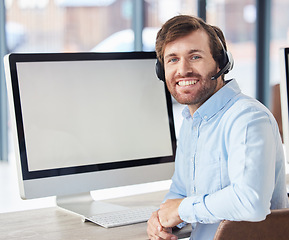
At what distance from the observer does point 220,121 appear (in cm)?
136

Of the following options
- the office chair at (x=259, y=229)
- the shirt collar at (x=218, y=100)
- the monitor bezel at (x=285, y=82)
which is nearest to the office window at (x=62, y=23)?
the monitor bezel at (x=285, y=82)

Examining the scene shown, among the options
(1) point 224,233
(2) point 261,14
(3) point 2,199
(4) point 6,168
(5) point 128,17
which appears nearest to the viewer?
(1) point 224,233

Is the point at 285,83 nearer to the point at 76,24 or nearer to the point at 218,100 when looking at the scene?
the point at 218,100

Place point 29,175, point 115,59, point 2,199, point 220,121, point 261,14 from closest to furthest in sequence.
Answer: point 220,121
point 29,175
point 115,59
point 2,199
point 261,14

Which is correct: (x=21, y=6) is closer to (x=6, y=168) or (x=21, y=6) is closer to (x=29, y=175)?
(x=6, y=168)

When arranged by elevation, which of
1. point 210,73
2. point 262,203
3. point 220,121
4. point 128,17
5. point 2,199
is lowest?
point 2,199

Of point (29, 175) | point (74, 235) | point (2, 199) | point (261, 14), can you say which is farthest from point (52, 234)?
point (261, 14)

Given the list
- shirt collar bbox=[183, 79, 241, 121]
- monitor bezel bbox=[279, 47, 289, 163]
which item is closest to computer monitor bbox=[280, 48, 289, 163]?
monitor bezel bbox=[279, 47, 289, 163]

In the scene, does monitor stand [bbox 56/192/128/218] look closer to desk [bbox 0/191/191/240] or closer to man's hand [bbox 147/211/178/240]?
desk [bbox 0/191/191/240]

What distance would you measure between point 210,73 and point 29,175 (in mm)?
644

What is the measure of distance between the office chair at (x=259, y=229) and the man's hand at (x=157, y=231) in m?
0.30

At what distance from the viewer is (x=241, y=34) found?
6551mm

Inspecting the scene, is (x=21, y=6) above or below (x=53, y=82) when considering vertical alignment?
above

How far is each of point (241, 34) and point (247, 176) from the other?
5.64 meters
